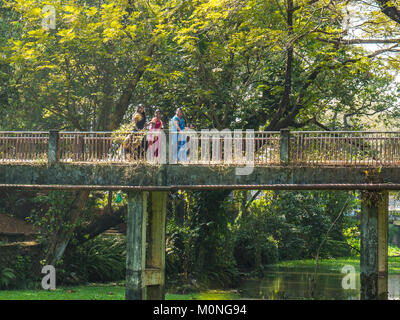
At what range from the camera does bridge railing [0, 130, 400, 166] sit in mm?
14852

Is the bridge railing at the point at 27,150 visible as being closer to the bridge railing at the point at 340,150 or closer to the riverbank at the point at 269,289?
the riverbank at the point at 269,289

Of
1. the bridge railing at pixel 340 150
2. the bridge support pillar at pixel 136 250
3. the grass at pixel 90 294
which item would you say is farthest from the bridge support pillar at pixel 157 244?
the bridge railing at pixel 340 150

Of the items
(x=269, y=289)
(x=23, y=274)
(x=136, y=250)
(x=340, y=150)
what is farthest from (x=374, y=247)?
(x=23, y=274)

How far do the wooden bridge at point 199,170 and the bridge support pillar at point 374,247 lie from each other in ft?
0.08

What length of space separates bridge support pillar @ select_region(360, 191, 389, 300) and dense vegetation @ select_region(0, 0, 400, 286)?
20.5 feet

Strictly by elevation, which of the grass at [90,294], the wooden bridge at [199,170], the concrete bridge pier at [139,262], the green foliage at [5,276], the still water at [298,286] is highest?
the wooden bridge at [199,170]

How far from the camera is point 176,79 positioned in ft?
77.4

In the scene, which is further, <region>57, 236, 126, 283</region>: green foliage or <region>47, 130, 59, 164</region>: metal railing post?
<region>57, 236, 126, 283</region>: green foliage

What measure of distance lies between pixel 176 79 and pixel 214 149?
27.6 feet

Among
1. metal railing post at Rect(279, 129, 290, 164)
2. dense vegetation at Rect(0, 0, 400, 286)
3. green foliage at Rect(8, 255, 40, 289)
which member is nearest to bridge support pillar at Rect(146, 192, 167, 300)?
metal railing post at Rect(279, 129, 290, 164)

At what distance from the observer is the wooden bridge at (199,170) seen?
1479 cm

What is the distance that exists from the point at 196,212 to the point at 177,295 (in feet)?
12.8

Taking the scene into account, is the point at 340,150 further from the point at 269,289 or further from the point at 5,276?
the point at 5,276

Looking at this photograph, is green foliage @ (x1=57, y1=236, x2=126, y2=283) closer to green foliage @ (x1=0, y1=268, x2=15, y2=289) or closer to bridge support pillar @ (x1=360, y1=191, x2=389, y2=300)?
green foliage @ (x1=0, y1=268, x2=15, y2=289)
